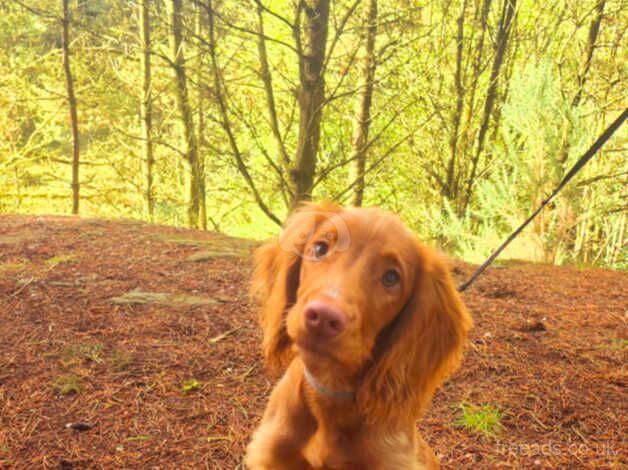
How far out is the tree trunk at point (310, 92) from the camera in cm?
397

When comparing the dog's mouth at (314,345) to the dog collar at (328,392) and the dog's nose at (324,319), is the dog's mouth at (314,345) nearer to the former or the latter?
the dog's nose at (324,319)

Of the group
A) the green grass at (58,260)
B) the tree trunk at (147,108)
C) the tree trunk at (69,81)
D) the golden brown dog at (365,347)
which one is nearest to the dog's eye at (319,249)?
the golden brown dog at (365,347)

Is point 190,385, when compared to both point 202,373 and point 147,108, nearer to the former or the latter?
point 202,373

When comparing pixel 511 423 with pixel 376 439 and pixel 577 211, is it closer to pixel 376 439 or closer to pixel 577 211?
pixel 376 439

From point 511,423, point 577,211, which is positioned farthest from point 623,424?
point 577,211

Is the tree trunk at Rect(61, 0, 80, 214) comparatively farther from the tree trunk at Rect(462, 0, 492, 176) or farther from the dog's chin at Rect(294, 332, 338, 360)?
the dog's chin at Rect(294, 332, 338, 360)

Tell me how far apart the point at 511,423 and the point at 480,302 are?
1.83 meters

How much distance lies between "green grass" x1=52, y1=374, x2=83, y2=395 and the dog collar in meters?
1.60

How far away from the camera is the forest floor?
2338mm

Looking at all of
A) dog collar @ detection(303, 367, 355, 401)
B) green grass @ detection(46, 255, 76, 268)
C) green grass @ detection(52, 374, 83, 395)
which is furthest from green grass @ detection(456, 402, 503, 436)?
green grass @ detection(46, 255, 76, 268)

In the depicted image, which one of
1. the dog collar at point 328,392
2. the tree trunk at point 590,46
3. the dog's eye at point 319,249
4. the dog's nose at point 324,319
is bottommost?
the dog collar at point 328,392

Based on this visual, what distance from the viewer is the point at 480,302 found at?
4.34 m

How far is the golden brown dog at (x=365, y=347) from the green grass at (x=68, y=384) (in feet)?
4.31

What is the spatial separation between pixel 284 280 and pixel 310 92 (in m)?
2.59
